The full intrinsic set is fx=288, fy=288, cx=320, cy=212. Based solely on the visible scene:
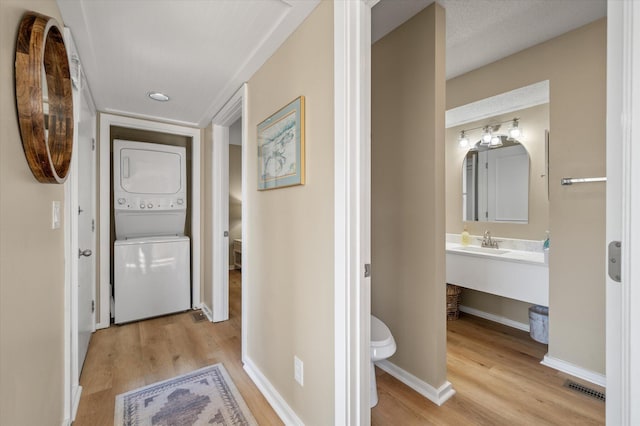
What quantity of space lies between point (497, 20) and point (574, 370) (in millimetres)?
2489

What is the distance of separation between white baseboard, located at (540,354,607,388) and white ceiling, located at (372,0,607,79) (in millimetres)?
2398

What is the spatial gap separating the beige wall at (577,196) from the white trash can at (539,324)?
13.3 inches

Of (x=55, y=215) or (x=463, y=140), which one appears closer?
(x=55, y=215)

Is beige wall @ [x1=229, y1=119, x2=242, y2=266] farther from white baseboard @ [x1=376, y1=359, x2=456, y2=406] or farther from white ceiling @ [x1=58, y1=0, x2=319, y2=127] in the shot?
white baseboard @ [x1=376, y1=359, x2=456, y2=406]

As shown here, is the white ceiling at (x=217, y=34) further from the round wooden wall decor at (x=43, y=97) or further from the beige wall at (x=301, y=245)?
the round wooden wall decor at (x=43, y=97)

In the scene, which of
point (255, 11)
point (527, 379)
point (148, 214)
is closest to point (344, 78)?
point (255, 11)

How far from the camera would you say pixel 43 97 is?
1.04m

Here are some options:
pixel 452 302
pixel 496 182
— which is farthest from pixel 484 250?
pixel 496 182

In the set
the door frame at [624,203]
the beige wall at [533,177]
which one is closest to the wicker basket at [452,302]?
the beige wall at [533,177]

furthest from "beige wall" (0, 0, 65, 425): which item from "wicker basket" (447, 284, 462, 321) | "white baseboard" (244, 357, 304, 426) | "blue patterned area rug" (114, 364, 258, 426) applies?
"wicker basket" (447, 284, 462, 321)

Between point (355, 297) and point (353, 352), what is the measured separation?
231 millimetres

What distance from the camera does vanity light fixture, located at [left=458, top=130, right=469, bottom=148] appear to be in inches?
128

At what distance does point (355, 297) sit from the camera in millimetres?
1210

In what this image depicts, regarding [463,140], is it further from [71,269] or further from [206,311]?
[71,269]
